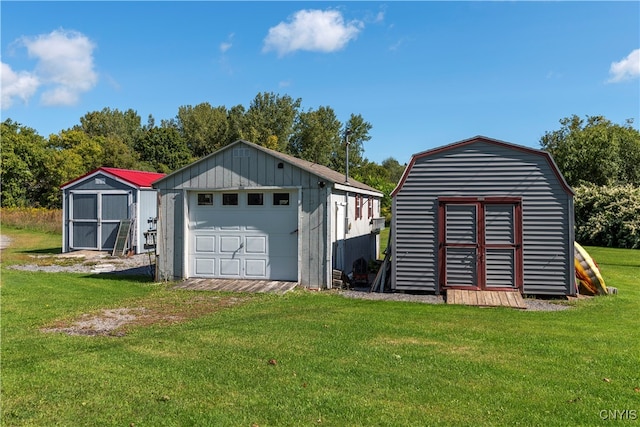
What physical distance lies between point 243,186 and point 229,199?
0.57 meters

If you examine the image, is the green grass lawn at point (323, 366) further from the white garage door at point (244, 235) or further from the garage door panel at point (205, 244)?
the garage door panel at point (205, 244)

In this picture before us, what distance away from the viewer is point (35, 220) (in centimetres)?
2873

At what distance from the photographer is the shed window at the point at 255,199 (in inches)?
422

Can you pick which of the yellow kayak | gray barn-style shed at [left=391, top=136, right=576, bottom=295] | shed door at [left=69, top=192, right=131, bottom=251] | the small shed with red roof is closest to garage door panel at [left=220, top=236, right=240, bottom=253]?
gray barn-style shed at [left=391, top=136, right=576, bottom=295]

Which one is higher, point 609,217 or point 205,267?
point 609,217

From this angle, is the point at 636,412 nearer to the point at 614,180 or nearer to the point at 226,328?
the point at 226,328

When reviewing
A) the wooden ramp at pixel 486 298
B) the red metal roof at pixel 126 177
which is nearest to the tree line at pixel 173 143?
the red metal roof at pixel 126 177

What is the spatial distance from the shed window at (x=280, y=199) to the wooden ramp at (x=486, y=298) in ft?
13.5

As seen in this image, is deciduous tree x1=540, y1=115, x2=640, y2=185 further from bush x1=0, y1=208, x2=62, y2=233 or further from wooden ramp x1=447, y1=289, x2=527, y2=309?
bush x1=0, y1=208, x2=62, y2=233

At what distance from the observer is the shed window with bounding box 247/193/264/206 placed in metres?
10.7

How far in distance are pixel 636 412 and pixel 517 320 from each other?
138 inches

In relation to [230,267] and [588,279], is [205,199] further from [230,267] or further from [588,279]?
[588,279]

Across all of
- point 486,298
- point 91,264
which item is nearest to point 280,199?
point 486,298

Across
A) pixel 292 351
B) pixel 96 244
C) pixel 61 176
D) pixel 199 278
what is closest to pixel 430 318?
pixel 292 351
